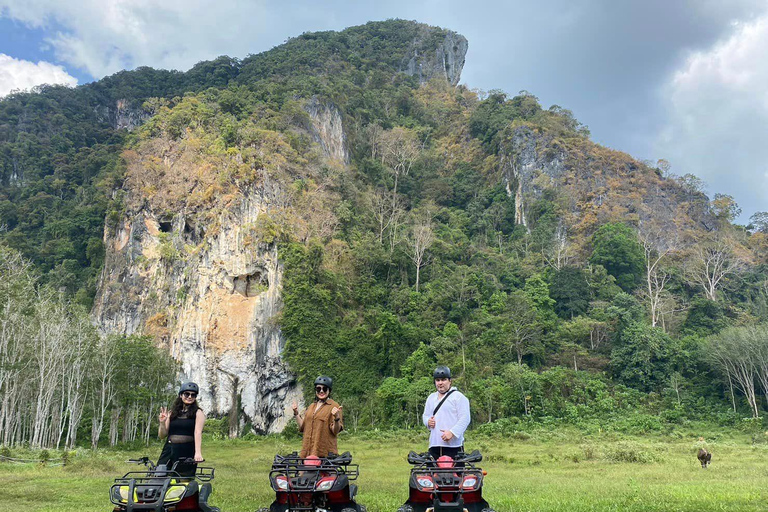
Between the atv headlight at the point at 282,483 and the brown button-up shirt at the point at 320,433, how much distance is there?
0.61 metres

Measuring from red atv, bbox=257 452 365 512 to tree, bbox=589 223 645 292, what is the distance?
136ft

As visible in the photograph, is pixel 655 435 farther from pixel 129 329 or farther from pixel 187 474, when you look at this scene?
pixel 129 329

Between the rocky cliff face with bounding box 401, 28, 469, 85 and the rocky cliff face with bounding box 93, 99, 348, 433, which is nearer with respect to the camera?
the rocky cliff face with bounding box 93, 99, 348, 433

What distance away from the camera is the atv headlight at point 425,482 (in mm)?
5168

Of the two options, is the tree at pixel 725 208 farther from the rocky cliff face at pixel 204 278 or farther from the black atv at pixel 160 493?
the black atv at pixel 160 493

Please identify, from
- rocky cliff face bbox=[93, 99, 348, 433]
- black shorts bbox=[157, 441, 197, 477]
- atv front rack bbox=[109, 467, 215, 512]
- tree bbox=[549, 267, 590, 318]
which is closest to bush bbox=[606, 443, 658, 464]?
black shorts bbox=[157, 441, 197, 477]

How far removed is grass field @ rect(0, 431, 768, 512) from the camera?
8078mm

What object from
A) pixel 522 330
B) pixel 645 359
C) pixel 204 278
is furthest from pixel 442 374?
pixel 204 278

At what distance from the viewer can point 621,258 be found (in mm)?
42719

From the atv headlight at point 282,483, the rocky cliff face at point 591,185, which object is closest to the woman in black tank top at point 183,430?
the atv headlight at point 282,483

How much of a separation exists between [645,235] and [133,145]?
45.8 metres

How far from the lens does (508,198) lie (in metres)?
52.8

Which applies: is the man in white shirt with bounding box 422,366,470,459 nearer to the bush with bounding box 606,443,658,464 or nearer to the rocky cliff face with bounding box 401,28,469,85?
the bush with bounding box 606,443,658,464

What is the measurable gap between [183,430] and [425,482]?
277 centimetres
